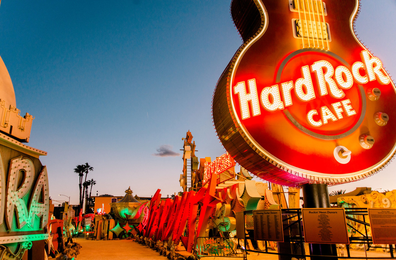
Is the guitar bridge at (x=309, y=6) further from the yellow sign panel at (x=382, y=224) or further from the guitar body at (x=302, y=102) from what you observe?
the yellow sign panel at (x=382, y=224)

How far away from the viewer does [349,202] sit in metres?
23.2

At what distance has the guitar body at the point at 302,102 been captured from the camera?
25.0ft

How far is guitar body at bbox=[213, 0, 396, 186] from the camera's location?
7621 mm

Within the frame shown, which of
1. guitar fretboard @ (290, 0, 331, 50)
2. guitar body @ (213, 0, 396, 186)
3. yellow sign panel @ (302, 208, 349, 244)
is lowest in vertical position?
yellow sign panel @ (302, 208, 349, 244)

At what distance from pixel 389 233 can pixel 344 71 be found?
4981 millimetres

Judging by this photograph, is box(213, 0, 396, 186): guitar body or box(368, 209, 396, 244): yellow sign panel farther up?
box(213, 0, 396, 186): guitar body

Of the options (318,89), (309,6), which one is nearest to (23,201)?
(318,89)

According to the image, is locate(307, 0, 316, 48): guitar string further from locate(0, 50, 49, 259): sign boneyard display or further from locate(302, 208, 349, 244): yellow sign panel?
locate(0, 50, 49, 259): sign boneyard display

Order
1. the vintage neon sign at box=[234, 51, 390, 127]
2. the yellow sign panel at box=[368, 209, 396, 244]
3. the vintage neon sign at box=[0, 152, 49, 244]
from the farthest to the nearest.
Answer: the vintage neon sign at box=[234, 51, 390, 127] < the vintage neon sign at box=[0, 152, 49, 244] < the yellow sign panel at box=[368, 209, 396, 244]

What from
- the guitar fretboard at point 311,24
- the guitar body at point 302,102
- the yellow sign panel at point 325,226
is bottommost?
the yellow sign panel at point 325,226

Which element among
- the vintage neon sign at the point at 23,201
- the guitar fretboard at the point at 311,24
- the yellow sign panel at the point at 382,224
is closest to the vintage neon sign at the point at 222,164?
the guitar fretboard at the point at 311,24

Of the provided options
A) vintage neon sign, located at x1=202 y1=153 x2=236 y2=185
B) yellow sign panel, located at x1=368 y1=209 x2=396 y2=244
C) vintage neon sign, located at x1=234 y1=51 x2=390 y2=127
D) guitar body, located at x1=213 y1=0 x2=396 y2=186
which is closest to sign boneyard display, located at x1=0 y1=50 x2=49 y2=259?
guitar body, located at x1=213 y1=0 x2=396 y2=186

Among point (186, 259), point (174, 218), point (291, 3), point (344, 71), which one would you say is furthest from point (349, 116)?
point (174, 218)

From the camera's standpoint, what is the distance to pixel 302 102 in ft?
26.9
